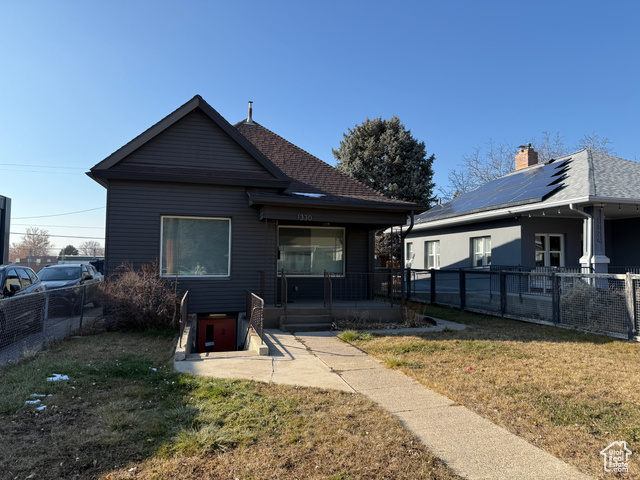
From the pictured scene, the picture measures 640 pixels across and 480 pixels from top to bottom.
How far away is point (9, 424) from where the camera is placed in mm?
3826

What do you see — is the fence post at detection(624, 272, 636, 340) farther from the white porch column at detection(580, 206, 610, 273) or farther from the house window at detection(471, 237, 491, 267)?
the house window at detection(471, 237, 491, 267)

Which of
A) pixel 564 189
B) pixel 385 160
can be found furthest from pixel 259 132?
pixel 385 160

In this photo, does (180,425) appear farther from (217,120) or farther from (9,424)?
(217,120)

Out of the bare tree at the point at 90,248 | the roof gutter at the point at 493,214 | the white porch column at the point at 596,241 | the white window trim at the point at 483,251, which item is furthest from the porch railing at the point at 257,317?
the bare tree at the point at 90,248

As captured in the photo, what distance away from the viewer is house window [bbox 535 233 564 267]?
Answer: 13.9 meters

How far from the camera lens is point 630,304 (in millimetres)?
8180

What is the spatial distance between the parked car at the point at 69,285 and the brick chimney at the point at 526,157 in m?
17.5

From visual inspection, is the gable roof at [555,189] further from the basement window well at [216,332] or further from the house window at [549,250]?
the basement window well at [216,332]

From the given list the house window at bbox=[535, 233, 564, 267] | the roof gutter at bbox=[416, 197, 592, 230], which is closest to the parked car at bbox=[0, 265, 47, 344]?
the roof gutter at bbox=[416, 197, 592, 230]

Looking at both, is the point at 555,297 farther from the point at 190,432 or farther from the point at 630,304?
the point at 190,432

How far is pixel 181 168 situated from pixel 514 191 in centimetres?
1115

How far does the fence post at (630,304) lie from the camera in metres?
8.09

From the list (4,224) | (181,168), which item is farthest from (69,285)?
(181,168)

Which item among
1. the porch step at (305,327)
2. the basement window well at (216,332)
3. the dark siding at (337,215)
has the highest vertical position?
the dark siding at (337,215)
